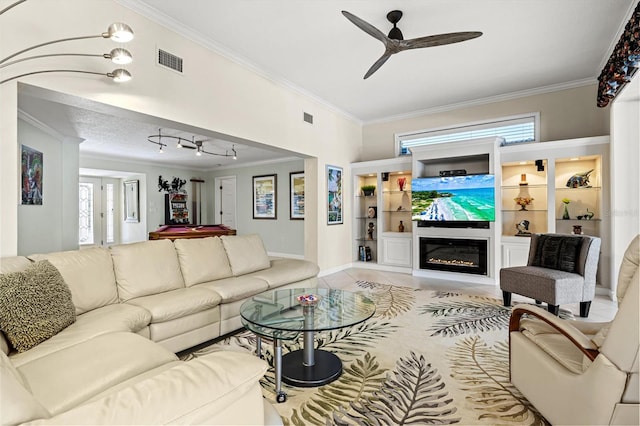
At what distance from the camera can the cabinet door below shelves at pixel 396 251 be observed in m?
6.07

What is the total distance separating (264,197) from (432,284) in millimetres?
5440

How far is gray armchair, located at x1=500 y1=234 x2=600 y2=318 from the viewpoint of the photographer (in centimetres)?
331

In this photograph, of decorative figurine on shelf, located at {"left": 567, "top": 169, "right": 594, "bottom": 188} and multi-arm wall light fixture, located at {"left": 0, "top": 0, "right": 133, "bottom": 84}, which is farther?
decorative figurine on shelf, located at {"left": 567, "top": 169, "right": 594, "bottom": 188}

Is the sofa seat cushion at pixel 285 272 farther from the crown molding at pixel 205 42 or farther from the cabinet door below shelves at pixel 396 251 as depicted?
the crown molding at pixel 205 42

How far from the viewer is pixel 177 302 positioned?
2.63m

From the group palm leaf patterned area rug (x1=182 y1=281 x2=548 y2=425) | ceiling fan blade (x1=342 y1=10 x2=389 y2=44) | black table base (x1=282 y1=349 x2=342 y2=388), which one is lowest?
palm leaf patterned area rug (x1=182 y1=281 x2=548 y2=425)

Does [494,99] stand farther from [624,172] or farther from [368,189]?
[368,189]

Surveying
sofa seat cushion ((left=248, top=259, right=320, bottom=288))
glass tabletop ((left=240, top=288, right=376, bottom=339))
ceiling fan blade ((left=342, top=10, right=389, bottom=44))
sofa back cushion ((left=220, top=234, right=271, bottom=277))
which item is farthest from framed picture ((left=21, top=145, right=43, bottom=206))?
ceiling fan blade ((left=342, top=10, right=389, bottom=44))

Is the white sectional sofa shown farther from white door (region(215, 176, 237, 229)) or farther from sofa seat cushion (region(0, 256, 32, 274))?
white door (region(215, 176, 237, 229))

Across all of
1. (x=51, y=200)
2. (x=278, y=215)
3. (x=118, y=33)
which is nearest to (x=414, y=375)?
(x=118, y=33)

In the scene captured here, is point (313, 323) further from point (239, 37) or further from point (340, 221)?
point (340, 221)

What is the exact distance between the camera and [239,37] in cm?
362

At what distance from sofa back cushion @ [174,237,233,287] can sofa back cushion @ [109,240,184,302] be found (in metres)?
0.08

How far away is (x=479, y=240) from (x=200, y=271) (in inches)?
170
